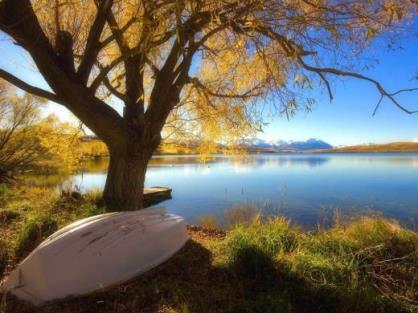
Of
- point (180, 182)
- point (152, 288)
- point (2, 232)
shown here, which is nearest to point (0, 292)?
point (152, 288)

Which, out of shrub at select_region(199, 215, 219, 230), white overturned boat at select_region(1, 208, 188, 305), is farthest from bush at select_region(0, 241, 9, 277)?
shrub at select_region(199, 215, 219, 230)

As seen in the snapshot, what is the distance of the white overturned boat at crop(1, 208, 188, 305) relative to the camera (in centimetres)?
337

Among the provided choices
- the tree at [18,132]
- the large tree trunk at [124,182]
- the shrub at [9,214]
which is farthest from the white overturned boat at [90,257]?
the tree at [18,132]

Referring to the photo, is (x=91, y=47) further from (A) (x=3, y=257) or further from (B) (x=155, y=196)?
(B) (x=155, y=196)

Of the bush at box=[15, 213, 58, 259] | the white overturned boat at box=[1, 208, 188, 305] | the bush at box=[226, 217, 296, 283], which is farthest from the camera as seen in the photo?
the bush at box=[15, 213, 58, 259]

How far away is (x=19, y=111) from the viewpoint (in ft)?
50.5

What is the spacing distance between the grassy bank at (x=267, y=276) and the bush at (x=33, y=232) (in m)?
0.01

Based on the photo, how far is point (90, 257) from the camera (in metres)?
3.58

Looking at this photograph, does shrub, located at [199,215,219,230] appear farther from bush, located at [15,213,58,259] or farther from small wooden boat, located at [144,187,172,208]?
small wooden boat, located at [144,187,172,208]

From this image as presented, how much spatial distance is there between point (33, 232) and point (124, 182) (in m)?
1.93

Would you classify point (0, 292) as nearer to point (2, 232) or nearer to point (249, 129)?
point (2, 232)

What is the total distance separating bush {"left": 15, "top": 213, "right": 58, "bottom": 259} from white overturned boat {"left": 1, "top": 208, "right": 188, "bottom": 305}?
46.3 inches

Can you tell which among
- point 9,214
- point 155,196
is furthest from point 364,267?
point 155,196

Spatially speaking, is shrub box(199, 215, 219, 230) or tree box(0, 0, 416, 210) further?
shrub box(199, 215, 219, 230)
